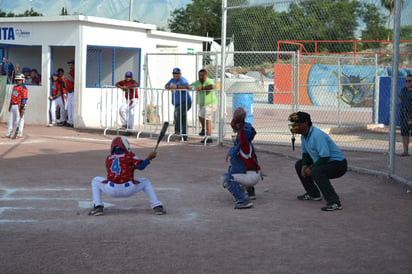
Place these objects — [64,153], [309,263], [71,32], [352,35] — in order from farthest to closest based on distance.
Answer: [71,32], [64,153], [352,35], [309,263]

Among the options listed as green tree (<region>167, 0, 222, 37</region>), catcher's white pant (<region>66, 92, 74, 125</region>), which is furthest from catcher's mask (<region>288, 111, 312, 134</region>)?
green tree (<region>167, 0, 222, 37</region>)

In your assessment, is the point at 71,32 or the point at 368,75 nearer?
the point at 71,32

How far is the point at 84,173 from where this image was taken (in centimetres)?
1045

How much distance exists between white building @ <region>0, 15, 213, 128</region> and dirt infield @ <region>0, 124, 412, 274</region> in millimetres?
7885

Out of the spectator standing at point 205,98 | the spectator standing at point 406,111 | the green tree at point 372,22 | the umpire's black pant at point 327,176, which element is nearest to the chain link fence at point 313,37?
the green tree at point 372,22

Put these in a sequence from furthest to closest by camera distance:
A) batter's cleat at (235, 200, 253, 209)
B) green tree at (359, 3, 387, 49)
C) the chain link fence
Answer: the chain link fence, green tree at (359, 3, 387, 49), batter's cleat at (235, 200, 253, 209)

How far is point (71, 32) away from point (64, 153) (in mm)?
6570

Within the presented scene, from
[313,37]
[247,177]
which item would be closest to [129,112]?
[313,37]

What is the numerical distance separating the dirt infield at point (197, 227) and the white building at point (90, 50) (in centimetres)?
789

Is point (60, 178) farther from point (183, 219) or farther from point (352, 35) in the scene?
point (352, 35)

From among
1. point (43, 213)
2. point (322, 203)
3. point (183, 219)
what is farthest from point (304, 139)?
point (43, 213)

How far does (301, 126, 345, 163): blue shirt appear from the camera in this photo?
300 inches

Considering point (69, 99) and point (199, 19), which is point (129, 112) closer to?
point (69, 99)

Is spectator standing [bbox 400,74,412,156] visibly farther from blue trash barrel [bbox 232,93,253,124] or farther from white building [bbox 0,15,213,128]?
white building [bbox 0,15,213,128]
